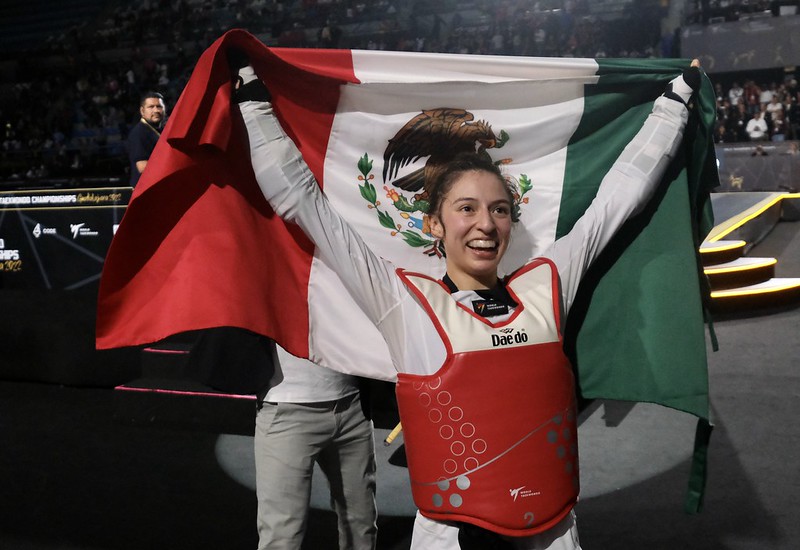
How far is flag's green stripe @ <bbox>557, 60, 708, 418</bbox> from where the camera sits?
1.90 m

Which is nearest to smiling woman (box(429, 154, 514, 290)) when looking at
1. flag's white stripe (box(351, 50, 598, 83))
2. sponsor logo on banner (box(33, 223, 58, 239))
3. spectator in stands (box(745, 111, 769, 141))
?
flag's white stripe (box(351, 50, 598, 83))

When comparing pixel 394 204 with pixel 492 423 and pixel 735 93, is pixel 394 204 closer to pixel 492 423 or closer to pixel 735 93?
pixel 492 423

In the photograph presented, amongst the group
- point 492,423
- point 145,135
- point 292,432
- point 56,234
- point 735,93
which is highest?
point 145,135

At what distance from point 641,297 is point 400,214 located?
60 cm

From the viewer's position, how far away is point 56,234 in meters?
6.05

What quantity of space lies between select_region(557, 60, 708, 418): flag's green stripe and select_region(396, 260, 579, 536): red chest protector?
0.33m

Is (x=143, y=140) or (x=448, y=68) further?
(x=143, y=140)

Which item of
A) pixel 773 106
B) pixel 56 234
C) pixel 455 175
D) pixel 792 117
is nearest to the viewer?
pixel 455 175

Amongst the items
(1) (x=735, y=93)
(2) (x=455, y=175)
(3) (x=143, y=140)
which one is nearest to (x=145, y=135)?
(3) (x=143, y=140)

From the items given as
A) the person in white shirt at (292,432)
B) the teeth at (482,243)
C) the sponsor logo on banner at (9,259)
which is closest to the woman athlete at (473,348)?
the teeth at (482,243)

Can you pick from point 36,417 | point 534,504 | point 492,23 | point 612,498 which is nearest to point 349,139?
point 534,504

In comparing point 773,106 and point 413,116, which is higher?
point 413,116

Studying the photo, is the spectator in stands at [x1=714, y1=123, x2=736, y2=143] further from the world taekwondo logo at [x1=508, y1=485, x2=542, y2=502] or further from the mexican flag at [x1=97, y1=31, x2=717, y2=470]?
the world taekwondo logo at [x1=508, y1=485, x2=542, y2=502]

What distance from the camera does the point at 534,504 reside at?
1.57 meters
